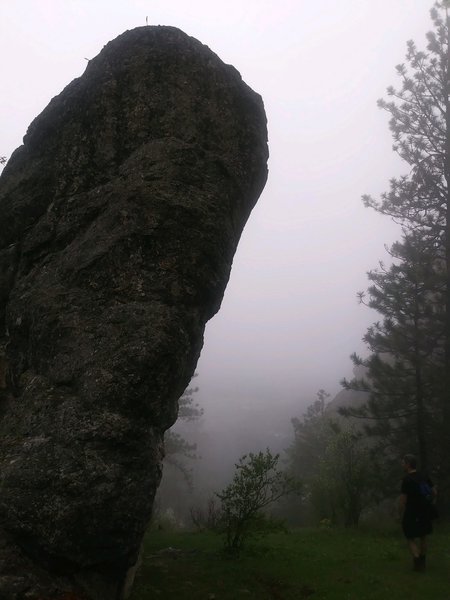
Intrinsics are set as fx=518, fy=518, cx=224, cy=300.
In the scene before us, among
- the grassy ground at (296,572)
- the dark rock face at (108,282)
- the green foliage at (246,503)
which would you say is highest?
the dark rock face at (108,282)

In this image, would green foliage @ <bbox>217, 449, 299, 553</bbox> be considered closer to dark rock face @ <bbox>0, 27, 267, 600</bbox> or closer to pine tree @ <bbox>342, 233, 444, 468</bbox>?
dark rock face @ <bbox>0, 27, 267, 600</bbox>

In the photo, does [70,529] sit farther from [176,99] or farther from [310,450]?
[310,450]

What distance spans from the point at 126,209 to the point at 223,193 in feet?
5.02

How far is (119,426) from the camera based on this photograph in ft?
18.5

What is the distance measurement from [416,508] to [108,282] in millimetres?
6667

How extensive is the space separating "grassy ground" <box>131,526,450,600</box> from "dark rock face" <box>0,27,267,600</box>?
3020 millimetres

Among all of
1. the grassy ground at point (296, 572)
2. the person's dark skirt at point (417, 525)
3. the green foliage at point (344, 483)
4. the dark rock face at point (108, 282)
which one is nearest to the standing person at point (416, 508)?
the person's dark skirt at point (417, 525)

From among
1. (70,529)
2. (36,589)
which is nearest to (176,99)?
(70,529)

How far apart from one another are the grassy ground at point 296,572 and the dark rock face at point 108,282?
302cm

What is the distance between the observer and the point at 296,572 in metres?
9.88

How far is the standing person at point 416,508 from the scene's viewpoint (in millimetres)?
8977

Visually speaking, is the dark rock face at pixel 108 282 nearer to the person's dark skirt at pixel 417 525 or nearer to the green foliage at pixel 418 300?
the person's dark skirt at pixel 417 525

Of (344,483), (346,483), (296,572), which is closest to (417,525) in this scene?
(296,572)

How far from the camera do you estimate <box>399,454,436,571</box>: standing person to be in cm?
898
